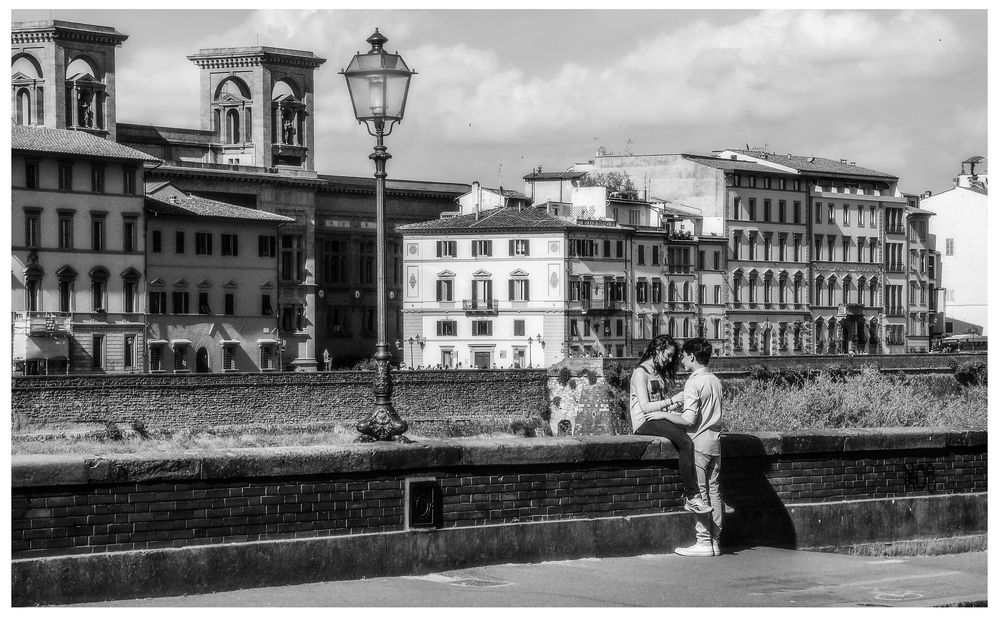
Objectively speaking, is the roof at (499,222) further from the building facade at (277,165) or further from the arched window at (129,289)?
the arched window at (129,289)

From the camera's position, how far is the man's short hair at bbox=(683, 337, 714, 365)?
37.9 ft

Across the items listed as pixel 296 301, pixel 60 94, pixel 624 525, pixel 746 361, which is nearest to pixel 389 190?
pixel 296 301

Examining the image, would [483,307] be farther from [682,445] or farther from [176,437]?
[682,445]

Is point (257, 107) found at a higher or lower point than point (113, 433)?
higher

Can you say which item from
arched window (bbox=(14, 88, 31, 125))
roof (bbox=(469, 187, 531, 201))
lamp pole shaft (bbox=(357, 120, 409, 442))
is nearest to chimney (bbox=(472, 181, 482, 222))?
roof (bbox=(469, 187, 531, 201))

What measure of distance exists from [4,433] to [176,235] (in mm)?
63319

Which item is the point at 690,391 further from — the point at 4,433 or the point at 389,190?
the point at 389,190

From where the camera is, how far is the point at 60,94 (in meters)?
80.9

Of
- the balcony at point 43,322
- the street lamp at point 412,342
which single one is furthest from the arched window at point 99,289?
the street lamp at point 412,342

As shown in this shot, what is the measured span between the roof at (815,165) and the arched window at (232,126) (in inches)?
978

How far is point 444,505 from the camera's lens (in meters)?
11.2

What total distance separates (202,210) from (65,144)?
7.51 meters

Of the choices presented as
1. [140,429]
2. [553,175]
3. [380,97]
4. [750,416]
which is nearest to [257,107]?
[553,175]

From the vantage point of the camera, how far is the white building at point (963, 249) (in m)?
100
